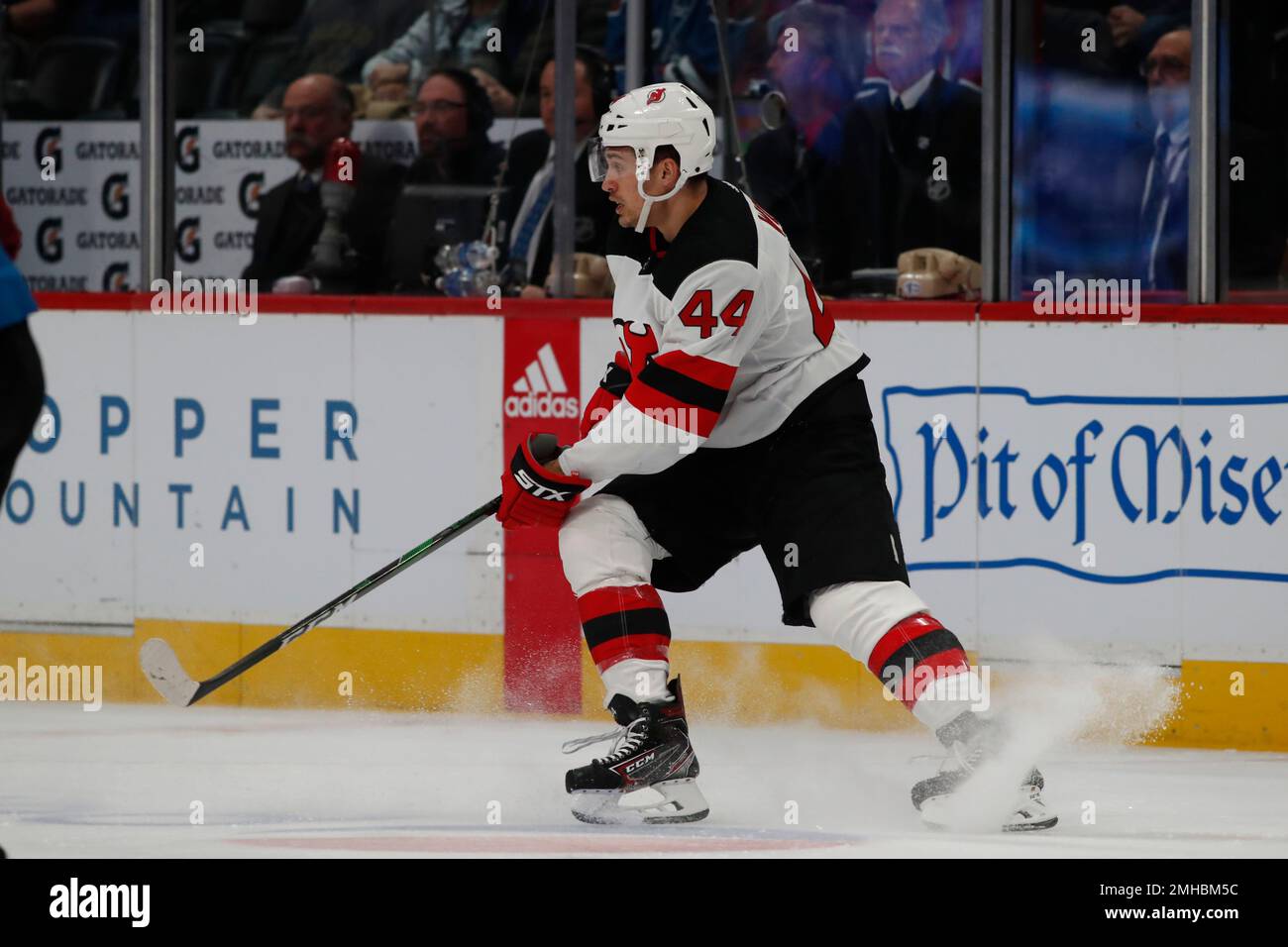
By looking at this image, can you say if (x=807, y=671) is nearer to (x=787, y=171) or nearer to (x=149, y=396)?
(x=787, y=171)

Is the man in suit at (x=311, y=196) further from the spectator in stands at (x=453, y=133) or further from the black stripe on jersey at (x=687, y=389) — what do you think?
the black stripe on jersey at (x=687, y=389)

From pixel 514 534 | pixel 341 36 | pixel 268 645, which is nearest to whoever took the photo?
pixel 268 645

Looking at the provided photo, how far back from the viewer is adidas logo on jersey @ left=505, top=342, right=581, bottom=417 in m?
5.20

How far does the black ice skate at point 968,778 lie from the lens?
11.8ft

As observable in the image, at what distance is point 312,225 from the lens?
5902 mm

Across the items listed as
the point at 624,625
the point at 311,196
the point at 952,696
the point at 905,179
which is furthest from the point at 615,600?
Result: the point at 311,196

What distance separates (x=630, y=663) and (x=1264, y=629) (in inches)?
62.6

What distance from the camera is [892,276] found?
525 cm

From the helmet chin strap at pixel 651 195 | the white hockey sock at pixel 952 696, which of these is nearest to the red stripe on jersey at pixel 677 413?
the helmet chin strap at pixel 651 195

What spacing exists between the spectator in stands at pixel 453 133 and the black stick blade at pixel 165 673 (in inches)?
77.3

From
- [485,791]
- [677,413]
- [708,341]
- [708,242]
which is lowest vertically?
[485,791]

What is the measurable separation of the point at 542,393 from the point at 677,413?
1.65 m

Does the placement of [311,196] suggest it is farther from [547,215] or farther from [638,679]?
[638,679]
